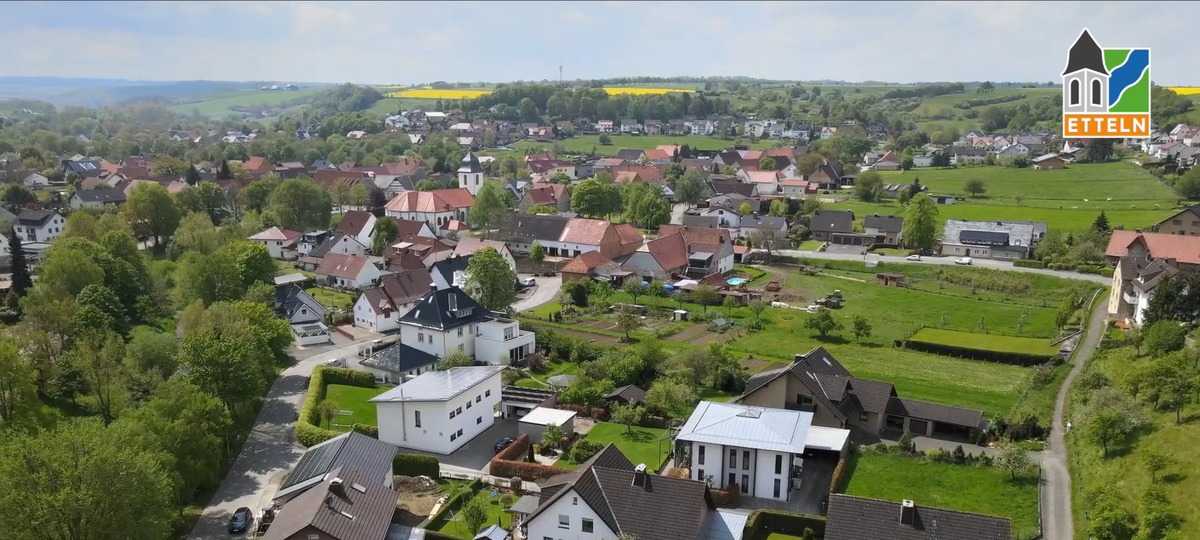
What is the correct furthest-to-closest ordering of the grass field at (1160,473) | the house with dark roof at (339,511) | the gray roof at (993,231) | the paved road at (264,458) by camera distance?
the gray roof at (993,231) → the paved road at (264,458) → the grass field at (1160,473) → the house with dark roof at (339,511)

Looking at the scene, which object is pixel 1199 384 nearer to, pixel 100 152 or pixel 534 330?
pixel 534 330

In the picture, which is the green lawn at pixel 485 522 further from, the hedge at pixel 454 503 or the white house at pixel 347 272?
the white house at pixel 347 272

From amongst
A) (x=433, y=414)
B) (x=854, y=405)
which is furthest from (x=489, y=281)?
(x=854, y=405)

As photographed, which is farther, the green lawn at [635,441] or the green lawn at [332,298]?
the green lawn at [332,298]

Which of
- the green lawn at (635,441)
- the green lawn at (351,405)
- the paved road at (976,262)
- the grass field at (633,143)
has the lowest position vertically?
the green lawn at (635,441)

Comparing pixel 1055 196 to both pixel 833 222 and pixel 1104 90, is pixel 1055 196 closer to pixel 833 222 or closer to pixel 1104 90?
pixel 833 222

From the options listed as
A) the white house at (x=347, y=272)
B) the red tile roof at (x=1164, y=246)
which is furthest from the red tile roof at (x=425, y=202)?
the red tile roof at (x=1164, y=246)

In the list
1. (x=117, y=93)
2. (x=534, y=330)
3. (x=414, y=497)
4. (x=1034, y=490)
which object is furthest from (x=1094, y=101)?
(x=117, y=93)
